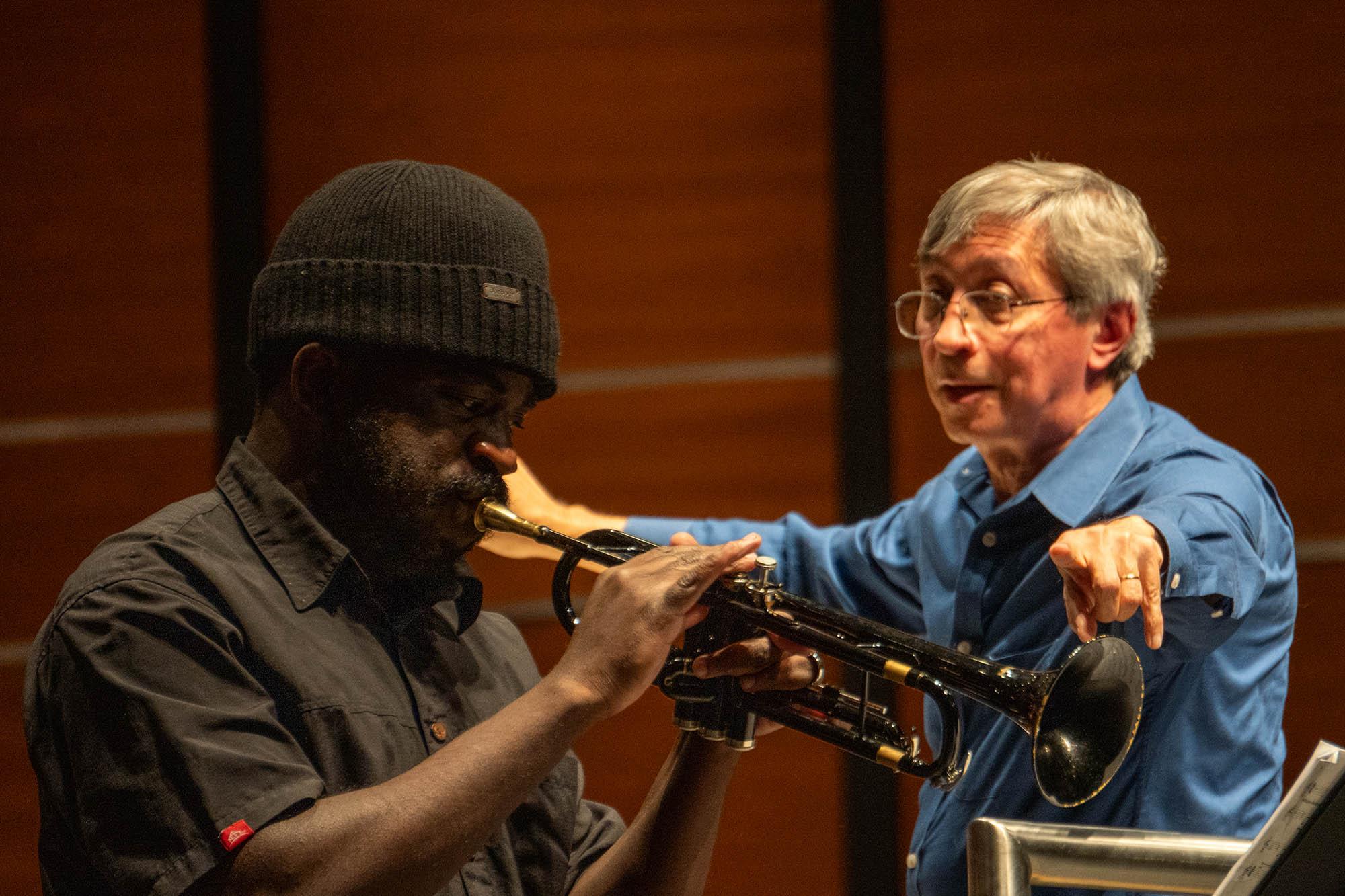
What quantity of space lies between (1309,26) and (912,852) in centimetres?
221

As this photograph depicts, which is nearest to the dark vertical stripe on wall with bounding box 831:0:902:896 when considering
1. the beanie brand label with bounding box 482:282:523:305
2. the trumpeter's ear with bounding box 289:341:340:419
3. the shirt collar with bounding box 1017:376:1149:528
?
the shirt collar with bounding box 1017:376:1149:528

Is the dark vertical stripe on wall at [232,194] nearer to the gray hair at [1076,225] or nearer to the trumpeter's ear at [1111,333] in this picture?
the gray hair at [1076,225]

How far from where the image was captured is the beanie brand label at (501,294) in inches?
64.1

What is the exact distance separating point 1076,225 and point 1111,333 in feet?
0.63

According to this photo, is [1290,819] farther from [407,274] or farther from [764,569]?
[407,274]

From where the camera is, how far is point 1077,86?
3.13 meters

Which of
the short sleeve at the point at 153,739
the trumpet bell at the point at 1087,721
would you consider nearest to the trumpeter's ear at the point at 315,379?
the short sleeve at the point at 153,739

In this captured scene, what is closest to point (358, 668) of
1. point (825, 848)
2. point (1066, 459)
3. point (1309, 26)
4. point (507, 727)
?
point (507, 727)

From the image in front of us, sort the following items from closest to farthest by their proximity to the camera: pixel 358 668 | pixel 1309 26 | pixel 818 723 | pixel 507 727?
pixel 507 727, pixel 358 668, pixel 818 723, pixel 1309 26

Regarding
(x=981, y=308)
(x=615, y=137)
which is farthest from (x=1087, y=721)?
(x=615, y=137)

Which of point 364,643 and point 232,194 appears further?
point 232,194

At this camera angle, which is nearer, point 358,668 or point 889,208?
point 358,668

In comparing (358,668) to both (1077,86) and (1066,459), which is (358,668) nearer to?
(1066,459)

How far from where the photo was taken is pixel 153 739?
136 cm
